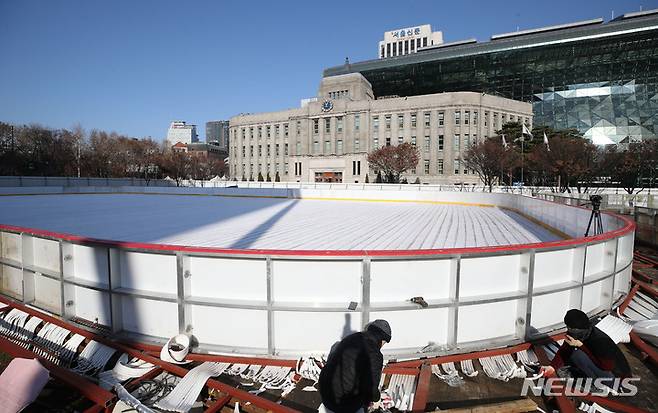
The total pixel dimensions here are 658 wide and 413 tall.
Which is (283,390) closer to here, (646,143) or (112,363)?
(112,363)

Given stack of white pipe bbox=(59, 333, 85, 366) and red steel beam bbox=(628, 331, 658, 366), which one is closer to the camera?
red steel beam bbox=(628, 331, 658, 366)

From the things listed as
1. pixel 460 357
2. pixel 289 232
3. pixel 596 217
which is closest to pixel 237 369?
pixel 460 357

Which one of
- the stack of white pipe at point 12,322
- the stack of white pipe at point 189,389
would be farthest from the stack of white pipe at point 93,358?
the stack of white pipe at point 12,322

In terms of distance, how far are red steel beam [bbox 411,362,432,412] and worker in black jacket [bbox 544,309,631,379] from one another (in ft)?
3.66

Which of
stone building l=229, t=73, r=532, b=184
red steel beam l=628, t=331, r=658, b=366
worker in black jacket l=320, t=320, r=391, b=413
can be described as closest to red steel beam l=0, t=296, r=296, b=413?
worker in black jacket l=320, t=320, r=391, b=413

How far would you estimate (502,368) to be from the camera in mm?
3707

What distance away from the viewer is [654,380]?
3598 millimetres

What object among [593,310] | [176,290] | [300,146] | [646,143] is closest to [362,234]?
[593,310]

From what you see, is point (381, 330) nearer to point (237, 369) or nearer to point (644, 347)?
point (237, 369)

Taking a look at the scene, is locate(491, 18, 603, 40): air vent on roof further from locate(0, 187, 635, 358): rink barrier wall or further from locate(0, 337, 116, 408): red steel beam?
locate(0, 337, 116, 408): red steel beam

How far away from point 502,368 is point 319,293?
2081 mm

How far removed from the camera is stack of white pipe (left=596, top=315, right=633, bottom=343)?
4.37 m

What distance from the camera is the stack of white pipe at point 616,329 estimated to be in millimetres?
4367

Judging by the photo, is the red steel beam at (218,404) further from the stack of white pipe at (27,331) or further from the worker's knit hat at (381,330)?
the stack of white pipe at (27,331)
